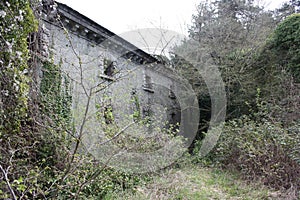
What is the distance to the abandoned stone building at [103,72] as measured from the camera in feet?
17.3

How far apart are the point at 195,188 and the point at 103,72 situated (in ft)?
14.6

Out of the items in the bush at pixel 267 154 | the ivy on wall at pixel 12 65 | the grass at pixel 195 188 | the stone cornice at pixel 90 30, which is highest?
the stone cornice at pixel 90 30

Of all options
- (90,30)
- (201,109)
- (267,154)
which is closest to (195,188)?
(267,154)

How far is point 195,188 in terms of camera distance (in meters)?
4.72

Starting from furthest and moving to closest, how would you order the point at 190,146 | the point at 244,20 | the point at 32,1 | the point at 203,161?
the point at 244,20, the point at 190,146, the point at 203,161, the point at 32,1

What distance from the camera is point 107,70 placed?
320 inches

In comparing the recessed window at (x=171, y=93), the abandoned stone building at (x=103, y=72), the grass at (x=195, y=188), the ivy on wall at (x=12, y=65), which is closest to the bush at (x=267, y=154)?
the grass at (x=195, y=188)

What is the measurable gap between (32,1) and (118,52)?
13.0 ft

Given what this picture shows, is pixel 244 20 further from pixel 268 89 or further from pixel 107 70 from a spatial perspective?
pixel 107 70

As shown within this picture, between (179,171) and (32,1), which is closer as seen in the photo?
(32,1)

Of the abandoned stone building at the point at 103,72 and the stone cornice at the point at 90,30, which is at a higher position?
the stone cornice at the point at 90,30

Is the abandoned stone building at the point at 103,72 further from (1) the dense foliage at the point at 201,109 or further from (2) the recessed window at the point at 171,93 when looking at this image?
(1) the dense foliage at the point at 201,109

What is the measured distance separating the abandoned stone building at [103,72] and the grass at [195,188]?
145 centimetres

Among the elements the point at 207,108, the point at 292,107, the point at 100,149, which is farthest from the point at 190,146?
the point at 100,149
